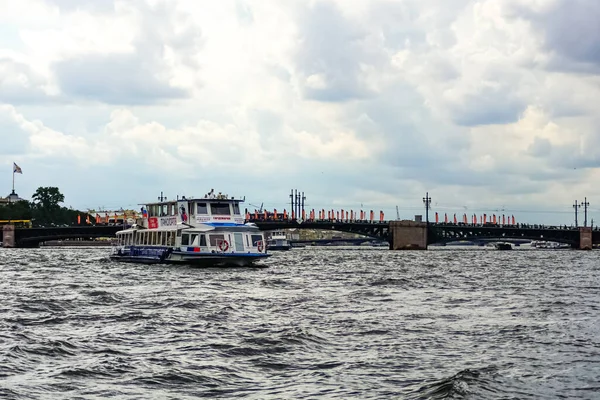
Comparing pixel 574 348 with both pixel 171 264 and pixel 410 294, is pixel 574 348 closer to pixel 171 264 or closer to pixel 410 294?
pixel 410 294

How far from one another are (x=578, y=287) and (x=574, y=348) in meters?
28.1

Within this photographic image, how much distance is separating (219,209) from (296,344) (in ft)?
146

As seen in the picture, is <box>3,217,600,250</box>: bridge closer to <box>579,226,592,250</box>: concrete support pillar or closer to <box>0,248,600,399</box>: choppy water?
<box>579,226,592,250</box>: concrete support pillar

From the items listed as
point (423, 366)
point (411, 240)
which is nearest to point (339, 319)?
point (423, 366)

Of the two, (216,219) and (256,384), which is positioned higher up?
(216,219)

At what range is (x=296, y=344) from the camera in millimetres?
26297

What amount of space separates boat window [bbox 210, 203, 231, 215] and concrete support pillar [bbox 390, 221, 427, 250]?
368ft

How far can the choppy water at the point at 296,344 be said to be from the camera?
2023 cm

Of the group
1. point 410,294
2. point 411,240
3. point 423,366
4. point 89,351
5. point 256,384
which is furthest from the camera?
point 411,240

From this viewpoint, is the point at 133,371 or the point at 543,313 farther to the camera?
the point at 543,313

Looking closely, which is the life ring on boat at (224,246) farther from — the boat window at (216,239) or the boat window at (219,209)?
the boat window at (219,209)

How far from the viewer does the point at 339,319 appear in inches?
1296

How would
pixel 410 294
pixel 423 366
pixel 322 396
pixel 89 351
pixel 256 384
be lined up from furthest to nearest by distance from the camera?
pixel 410 294 → pixel 89 351 → pixel 423 366 → pixel 256 384 → pixel 322 396

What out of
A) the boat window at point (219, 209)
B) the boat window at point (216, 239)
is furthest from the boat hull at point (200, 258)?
the boat window at point (219, 209)
